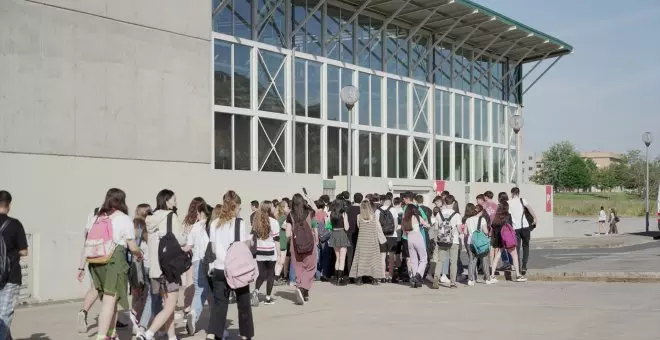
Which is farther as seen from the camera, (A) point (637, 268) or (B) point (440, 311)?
→ (A) point (637, 268)

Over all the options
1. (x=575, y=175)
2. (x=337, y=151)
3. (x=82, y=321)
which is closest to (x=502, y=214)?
(x=82, y=321)

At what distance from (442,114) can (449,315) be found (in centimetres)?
2379

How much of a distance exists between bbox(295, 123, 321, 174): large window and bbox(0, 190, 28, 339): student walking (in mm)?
17510

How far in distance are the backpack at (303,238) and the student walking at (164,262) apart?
13.8 feet

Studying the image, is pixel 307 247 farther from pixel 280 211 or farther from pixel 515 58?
Result: pixel 515 58

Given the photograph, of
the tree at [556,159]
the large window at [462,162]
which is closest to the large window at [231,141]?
the large window at [462,162]

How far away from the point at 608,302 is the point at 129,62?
1009 centimetres

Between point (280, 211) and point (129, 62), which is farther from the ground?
point (129, 62)

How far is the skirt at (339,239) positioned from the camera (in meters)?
16.7

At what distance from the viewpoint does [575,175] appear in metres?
147

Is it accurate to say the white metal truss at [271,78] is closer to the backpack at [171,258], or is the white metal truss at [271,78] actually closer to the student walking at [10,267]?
the backpack at [171,258]

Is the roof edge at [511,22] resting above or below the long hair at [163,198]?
above

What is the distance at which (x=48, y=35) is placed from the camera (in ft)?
49.1

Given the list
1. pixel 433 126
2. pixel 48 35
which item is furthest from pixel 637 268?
pixel 433 126
